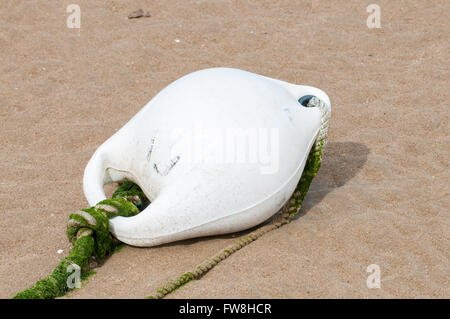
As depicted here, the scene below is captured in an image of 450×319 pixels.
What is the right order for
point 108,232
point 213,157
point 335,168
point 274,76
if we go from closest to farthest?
point 213,157, point 108,232, point 335,168, point 274,76

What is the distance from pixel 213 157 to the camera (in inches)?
130

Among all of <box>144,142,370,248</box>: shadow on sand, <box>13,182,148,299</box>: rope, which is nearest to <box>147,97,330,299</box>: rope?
<box>144,142,370,248</box>: shadow on sand

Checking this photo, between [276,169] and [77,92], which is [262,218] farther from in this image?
[77,92]

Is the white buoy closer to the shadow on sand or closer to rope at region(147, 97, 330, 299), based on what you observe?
rope at region(147, 97, 330, 299)

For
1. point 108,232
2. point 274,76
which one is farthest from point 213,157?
point 274,76

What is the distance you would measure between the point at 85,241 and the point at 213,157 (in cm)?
76

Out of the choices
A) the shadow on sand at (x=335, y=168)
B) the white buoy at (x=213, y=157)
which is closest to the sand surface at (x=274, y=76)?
the shadow on sand at (x=335, y=168)

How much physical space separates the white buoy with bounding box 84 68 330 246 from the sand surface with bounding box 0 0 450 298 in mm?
198

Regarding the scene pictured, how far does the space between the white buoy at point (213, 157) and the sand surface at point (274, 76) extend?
0.65ft

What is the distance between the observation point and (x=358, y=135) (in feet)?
16.2

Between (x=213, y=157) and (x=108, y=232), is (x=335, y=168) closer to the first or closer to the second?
(x=213, y=157)

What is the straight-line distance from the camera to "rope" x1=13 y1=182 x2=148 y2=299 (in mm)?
3172

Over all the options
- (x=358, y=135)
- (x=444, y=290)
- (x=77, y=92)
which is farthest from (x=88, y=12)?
(x=444, y=290)

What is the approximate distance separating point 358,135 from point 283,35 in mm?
1846
